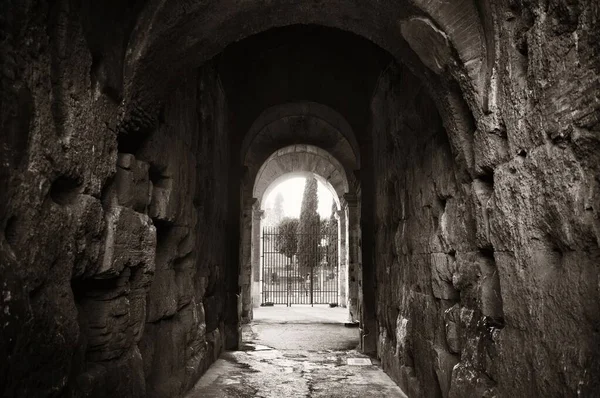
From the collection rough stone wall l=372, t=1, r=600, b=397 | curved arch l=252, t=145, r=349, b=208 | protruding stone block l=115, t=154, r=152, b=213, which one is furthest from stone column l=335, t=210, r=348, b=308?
protruding stone block l=115, t=154, r=152, b=213

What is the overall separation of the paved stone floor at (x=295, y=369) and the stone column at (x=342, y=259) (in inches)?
146

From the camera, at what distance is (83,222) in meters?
2.25

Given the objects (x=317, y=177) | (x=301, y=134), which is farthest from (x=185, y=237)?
(x=317, y=177)

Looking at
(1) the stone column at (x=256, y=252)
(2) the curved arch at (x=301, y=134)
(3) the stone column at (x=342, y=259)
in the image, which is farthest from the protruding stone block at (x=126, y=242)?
(1) the stone column at (x=256, y=252)

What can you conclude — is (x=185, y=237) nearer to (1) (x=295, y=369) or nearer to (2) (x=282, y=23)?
(2) (x=282, y=23)

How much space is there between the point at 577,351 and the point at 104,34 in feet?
8.28

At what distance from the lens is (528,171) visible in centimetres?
212

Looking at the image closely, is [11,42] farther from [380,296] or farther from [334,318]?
[334,318]

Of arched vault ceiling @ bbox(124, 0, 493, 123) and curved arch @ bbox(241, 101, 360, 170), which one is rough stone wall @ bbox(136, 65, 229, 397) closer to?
arched vault ceiling @ bbox(124, 0, 493, 123)

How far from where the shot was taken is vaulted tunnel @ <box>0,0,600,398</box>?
179cm

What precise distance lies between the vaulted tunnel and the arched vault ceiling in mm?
12

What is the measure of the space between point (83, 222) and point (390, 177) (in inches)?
138

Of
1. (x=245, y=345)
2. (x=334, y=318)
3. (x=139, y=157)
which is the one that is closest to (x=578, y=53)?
(x=139, y=157)

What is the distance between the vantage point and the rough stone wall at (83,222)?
67.8 inches
